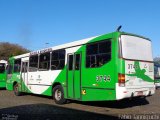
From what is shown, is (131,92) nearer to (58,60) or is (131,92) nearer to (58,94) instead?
(58,94)

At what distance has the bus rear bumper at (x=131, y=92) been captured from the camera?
10266mm

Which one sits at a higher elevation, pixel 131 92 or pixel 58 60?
pixel 58 60

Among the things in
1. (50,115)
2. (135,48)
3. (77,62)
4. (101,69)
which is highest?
(135,48)

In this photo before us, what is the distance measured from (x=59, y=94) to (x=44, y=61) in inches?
93.2

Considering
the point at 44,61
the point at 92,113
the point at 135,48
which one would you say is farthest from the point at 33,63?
the point at 135,48

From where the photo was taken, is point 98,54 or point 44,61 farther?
point 44,61

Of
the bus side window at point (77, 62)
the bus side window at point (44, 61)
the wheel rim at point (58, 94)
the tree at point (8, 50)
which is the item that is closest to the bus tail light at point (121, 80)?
the bus side window at point (77, 62)

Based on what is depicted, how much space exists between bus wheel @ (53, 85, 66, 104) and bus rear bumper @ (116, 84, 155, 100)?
3866mm

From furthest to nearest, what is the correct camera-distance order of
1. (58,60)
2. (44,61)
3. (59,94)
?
(44,61)
(58,60)
(59,94)

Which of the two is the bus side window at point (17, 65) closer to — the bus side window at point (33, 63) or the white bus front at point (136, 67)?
the bus side window at point (33, 63)

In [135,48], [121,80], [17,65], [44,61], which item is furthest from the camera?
[17,65]

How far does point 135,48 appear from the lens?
11.2 metres

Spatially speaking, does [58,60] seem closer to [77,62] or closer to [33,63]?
[77,62]

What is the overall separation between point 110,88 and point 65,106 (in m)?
3.20
